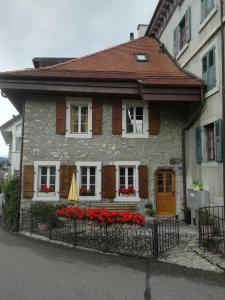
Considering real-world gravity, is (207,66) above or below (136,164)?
above

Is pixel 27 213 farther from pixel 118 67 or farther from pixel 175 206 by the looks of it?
pixel 118 67

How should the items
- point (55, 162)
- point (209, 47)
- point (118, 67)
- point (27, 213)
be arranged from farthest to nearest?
point (118, 67), point (55, 162), point (27, 213), point (209, 47)

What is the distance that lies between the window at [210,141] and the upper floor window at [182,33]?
159 inches

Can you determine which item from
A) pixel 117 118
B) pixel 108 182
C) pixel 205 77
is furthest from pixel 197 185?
pixel 117 118

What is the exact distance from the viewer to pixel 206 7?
12.2m

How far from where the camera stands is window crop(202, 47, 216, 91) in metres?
11.7

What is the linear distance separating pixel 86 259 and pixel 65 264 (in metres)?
0.62

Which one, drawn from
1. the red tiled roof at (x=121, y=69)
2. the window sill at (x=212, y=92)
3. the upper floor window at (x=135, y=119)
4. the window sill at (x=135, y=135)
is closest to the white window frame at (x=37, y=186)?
the window sill at (x=135, y=135)

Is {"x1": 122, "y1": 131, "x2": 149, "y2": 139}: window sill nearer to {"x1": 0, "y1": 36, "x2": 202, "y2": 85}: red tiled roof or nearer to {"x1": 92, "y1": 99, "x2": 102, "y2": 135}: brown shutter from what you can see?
{"x1": 92, "y1": 99, "x2": 102, "y2": 135}: brown shutter

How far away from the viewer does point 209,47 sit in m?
11.9

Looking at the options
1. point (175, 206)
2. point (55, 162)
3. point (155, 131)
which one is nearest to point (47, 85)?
point (55, 162)

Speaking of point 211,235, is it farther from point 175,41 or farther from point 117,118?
point 175,41

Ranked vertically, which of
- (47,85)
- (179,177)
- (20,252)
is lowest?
(20,252)

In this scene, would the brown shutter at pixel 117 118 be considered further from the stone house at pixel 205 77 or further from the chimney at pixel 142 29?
the chimney at pixel 142 29
